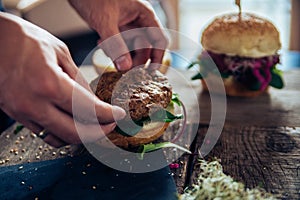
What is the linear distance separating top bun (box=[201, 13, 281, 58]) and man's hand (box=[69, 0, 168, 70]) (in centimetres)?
33

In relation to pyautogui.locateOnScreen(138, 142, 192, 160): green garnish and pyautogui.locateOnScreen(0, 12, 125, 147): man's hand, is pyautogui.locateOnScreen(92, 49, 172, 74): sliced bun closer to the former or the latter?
pyautogui.locateOnScreen(138, 142, 192, 160): green garnish

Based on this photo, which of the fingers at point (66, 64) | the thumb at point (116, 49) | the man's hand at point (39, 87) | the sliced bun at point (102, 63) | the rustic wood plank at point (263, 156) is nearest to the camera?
the man's hand at point (39, 87)

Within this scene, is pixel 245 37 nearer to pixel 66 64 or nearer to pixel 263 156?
pixel 263 156

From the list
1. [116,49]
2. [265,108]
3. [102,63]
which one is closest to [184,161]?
[116,49]

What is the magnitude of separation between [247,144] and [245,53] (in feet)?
1.76

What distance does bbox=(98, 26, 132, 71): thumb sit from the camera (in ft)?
4.74

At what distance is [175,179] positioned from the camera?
47.5 inches

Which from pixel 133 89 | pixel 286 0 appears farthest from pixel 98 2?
pixel 286 0

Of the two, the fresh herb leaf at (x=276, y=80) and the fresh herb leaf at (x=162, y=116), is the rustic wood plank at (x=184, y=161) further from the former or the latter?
the fresh herb leaf at (x=276, y=80)

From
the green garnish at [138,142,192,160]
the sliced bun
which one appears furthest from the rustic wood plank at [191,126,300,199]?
the sliced bun

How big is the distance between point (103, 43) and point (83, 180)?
50 cm

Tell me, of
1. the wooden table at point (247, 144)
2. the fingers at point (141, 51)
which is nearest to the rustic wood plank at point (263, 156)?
the wooden table at point (247, 144)

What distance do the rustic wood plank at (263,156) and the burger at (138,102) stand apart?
0.17m

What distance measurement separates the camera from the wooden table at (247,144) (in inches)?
47.3
